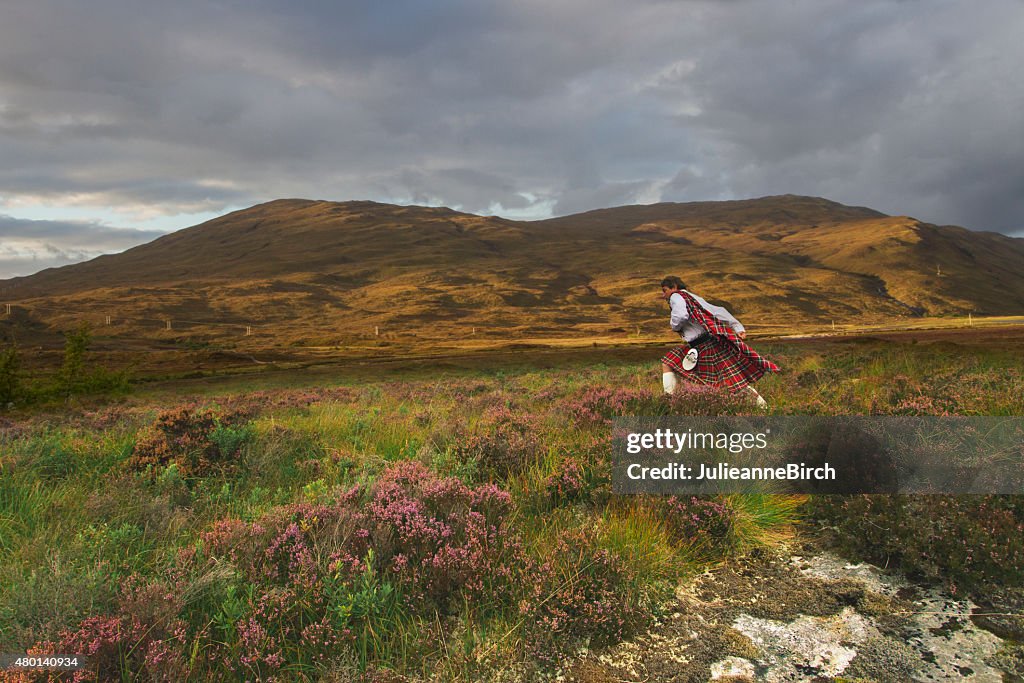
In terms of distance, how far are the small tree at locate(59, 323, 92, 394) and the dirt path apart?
111 ft

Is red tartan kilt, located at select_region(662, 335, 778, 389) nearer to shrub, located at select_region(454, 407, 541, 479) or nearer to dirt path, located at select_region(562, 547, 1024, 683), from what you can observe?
shrub, located at select_region(454, 407, 541, 479)

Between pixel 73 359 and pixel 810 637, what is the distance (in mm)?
35587

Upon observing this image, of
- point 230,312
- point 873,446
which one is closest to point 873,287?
point 230,312

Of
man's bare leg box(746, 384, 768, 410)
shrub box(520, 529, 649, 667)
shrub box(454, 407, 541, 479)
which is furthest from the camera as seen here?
man's bare leg box(746, 384, 768, 410)

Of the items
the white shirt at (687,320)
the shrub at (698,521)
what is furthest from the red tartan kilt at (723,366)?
the shrub at (698,521)

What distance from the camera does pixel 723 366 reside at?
8969 millimetres

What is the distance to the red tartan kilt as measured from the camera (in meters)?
8.84

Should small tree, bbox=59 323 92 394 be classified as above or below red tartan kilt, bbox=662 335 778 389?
below

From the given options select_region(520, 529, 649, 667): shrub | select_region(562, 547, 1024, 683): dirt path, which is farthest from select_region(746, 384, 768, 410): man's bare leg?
select_region(520, 529, 649, 667): shrub

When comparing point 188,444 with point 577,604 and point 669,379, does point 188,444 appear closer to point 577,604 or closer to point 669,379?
point 577,604

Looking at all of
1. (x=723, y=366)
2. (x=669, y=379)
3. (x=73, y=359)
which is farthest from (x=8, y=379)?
(x=723, y=366)

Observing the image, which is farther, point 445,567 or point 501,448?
point 501,448

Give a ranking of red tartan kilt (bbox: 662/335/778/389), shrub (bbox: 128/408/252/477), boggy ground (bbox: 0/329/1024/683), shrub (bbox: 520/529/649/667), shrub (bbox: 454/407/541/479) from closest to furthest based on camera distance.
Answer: boggy ground (bbox: 0/329/1024/683), shrub (bbox: 520/529/649/667), shrub (bbox: 454/407/541/479), shrub (bbox: 128/408/252/477), red tartan kilt (bbox: 662/335/778/389)

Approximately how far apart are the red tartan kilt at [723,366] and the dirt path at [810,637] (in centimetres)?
524
